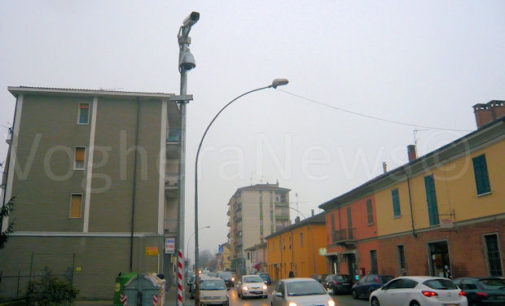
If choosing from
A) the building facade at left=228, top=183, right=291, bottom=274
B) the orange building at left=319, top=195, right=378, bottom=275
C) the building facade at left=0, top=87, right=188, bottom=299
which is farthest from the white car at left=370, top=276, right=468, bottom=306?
the building facade at left=228, top=183, right=291, bottom=274

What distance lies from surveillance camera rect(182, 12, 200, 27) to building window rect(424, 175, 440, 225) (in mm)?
16233

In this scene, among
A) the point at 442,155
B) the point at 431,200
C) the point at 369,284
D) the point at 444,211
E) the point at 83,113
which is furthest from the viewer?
the point at 83,113

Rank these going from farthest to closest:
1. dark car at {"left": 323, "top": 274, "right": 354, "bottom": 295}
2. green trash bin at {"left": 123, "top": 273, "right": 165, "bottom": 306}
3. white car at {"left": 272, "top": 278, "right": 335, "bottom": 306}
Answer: dark car at {"left": 323, "top": 274, "right": 354, "bottom": 295} → green trash bin at {"left": 123, "top": 273, "right": 165, "bottom": 306} → white car at {"left": 272, "top": 278, "right": 335, "bottom": 306}

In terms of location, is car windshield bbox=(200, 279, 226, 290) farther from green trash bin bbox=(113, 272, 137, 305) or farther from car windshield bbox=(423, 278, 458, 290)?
car windshield bbox=(423, 278, 458, 290)

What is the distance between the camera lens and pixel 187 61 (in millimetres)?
13664

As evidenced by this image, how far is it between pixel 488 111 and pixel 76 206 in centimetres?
2517

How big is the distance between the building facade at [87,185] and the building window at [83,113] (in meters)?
0.06

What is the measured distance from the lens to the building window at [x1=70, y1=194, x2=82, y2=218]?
2709 centimetres

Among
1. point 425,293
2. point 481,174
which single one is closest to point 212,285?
point 425,293

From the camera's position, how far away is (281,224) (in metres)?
91.8

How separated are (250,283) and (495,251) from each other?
13.9 meters

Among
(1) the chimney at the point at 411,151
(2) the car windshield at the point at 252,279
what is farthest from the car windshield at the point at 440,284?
(1) the chimney at the point at 411,151

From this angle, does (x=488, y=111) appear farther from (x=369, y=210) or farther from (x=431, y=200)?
(x=369, y=210)

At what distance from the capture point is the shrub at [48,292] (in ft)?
51.1
